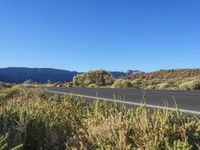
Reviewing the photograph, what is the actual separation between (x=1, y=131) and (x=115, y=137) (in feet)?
8.33

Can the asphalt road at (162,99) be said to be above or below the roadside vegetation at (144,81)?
below

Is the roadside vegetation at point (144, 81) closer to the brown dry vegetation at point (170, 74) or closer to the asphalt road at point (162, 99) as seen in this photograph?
the brown dry vegetation at point (170, 74)

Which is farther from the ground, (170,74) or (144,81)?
(170,74)

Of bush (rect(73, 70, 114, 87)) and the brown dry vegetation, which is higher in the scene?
the brown dry vegetation

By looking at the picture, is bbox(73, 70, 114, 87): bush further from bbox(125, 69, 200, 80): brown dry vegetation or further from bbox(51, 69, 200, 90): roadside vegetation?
bbox(125, 69, 200, 80): brown dry vegetation

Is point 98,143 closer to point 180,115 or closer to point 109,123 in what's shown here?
point 109,123

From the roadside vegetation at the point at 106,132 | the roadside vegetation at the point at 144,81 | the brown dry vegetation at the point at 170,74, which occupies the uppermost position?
the brown dry vegetation at the point at 170,74

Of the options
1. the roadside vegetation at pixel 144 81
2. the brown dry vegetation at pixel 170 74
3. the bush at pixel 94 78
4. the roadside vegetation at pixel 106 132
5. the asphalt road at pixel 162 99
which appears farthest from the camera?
the brown dry vegetation at pixel 170 74

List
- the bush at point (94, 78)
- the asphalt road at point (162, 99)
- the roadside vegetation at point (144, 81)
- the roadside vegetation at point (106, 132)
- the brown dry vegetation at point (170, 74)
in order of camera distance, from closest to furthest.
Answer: the roadside vegetation at point (106, 132), the asphalt road at point (162, 99), the roadside vegetation at point (144, 81), the bush at point (94, 78), the brown dry vegetation at point (170, 74)

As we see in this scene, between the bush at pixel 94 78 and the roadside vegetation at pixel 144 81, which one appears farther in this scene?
the bush at pixel 94 78

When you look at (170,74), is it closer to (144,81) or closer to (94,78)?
(94,78)

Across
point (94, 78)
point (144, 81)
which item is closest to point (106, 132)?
point (144, 81)

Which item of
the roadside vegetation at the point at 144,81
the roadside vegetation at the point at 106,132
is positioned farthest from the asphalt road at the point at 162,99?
the roadside vegetation at the point at 144,81

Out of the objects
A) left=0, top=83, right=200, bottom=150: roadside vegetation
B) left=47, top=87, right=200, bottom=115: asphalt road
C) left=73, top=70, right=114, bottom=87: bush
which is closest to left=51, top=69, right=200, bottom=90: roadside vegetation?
left=73, top=70, right=114, bottom=87: bush
